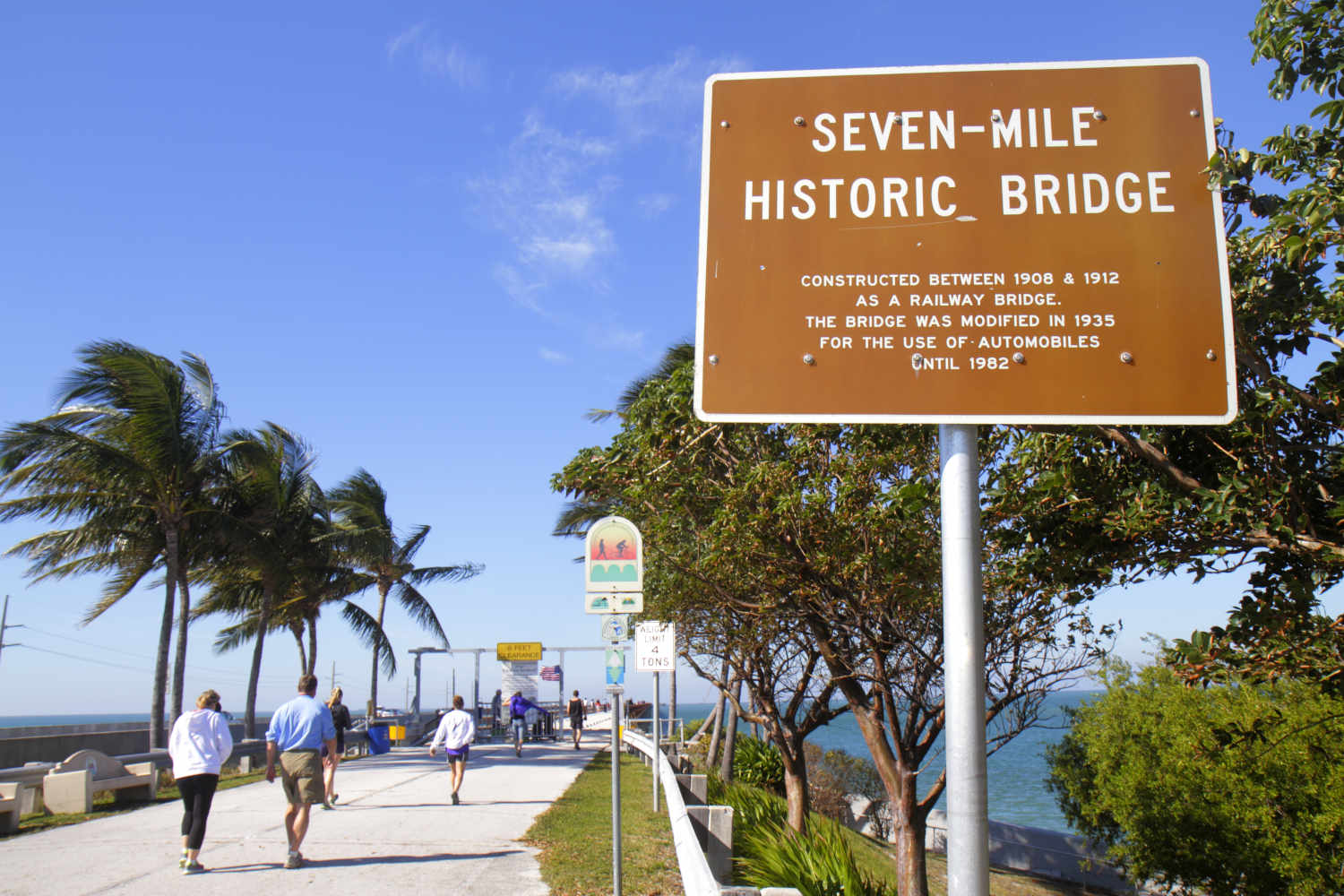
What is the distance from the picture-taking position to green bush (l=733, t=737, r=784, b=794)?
81.9 feet

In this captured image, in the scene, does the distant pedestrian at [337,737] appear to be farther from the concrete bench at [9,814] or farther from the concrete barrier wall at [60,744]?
the concrete bench at [9,814]

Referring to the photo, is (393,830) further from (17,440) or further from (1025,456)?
(17,440)

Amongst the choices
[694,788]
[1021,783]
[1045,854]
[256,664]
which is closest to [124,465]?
[256,664]

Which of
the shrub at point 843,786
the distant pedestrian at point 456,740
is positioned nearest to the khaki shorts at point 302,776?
the distant pedestrian at point 456,740

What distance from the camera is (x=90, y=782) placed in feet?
43.6

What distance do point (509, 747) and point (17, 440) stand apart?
16.6 m

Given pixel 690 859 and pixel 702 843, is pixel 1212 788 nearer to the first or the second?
pixel 702 843

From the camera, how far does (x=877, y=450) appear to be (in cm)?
1101

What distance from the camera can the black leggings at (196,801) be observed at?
29.1 feet

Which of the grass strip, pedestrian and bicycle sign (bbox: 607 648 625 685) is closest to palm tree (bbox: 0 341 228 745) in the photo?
the grass strip

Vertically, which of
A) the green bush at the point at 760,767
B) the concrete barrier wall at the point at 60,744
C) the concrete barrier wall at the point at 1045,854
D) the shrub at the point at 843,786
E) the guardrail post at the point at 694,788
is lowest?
the concrete barrier wall at the point at 1045,854

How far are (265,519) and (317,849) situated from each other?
53.9ft

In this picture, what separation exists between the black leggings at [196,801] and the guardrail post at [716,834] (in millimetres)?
4434

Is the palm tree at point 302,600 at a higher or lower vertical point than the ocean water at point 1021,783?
higher
